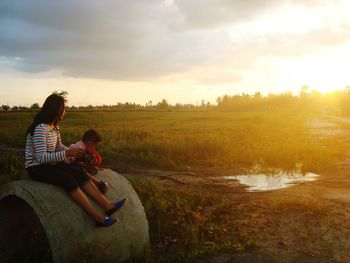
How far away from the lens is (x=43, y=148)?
557 centimetres

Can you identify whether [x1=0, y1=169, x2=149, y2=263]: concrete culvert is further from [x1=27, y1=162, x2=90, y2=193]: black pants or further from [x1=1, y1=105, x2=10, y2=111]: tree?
[x1=1, y1=105, x2=10, y2=111]: tree

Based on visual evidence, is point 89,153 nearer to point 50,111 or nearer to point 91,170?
point 91,170

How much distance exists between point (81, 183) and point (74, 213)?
41cm

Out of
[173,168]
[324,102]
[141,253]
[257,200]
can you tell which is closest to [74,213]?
[141,253]

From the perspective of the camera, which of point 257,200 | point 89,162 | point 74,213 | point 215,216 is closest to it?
point 74,213

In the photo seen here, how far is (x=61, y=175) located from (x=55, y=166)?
22 centimetres

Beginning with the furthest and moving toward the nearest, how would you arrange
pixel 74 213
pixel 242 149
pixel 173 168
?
pixel 242 149, pixel 173 168, pixel 74 213

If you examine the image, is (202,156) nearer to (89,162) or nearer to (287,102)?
(89,162)

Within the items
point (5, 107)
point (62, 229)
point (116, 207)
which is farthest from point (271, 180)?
point (5, 107)

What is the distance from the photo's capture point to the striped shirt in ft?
18.1

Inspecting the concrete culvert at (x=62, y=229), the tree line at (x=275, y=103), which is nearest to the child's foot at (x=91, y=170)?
the concrete culvert at (x=62, y=229)

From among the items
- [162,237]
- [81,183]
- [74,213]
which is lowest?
Answer: [162,237]

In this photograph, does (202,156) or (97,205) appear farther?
(202,156)

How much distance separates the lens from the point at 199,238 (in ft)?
23.4
